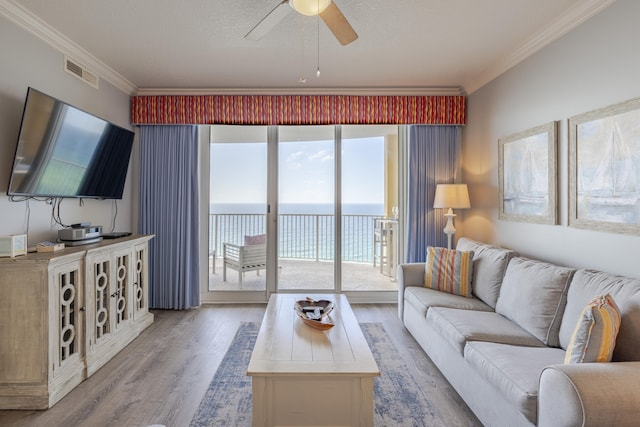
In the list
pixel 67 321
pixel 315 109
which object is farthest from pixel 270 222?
pixel 67 321

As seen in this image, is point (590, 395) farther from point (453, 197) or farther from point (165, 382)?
point (453, 197)

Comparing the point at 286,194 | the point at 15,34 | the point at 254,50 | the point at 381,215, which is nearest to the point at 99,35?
the point at 15,34

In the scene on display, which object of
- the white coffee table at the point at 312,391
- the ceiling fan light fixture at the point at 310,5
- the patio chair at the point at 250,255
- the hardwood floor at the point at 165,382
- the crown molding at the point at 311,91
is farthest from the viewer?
the patio chair at the point at 250,255

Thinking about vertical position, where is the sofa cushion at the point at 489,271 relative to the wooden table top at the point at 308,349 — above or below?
above

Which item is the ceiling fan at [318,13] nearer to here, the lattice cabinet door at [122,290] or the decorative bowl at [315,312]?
the decorative bowl at [315,312]

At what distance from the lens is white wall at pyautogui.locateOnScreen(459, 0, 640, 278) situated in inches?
81.8

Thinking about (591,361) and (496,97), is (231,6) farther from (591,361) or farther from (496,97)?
(591,361)

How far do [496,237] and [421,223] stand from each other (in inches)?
34.4

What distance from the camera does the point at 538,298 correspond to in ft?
7.02

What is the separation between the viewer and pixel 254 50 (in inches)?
118

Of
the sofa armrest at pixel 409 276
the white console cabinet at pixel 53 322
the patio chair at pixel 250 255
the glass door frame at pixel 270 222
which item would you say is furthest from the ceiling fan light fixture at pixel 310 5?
the patio chair at pixel 250 255

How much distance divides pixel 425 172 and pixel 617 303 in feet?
8.46

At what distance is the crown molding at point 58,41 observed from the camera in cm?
237

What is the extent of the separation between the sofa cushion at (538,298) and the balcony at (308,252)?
2.04m
